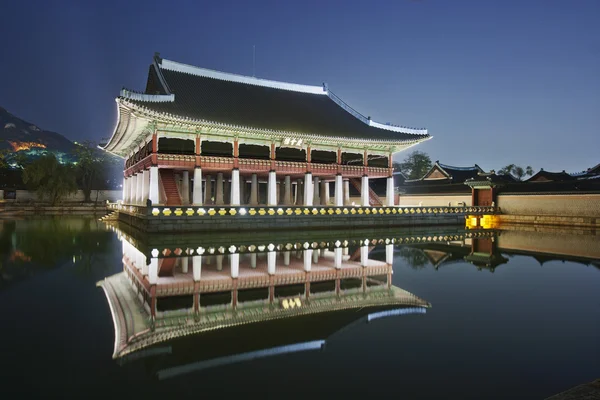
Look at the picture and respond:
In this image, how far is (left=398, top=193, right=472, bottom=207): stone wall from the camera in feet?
127

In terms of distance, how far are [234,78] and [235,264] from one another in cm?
2363

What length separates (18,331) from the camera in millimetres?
5707

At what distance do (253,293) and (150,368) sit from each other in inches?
148

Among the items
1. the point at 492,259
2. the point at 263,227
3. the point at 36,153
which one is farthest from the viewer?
the point at 36,153

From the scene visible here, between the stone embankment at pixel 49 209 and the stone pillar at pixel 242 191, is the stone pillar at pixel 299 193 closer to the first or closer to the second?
the stone pillar at pixel 242 191

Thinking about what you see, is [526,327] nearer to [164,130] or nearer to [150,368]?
[150,368]

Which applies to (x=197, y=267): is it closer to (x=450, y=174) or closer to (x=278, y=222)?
(x=278, y=222)

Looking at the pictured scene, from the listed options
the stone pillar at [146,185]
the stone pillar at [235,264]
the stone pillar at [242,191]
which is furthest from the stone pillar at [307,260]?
the stone pillar at [242,191]

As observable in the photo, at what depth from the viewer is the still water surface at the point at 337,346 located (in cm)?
409

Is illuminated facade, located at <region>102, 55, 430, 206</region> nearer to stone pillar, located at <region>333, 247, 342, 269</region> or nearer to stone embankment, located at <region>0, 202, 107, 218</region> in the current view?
stone pillar, located at <region>333, 247, 342, 269</region>

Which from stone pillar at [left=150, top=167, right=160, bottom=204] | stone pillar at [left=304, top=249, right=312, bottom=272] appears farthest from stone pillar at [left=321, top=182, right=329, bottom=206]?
stone pillar at [left=304, top=249, right=312, bottom=272]

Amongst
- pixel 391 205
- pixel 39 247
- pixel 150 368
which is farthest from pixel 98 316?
pixel 391 205

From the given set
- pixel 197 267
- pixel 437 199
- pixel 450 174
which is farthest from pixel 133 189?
pixel 450 174

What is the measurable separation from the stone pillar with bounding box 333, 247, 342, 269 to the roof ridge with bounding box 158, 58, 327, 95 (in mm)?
20692
